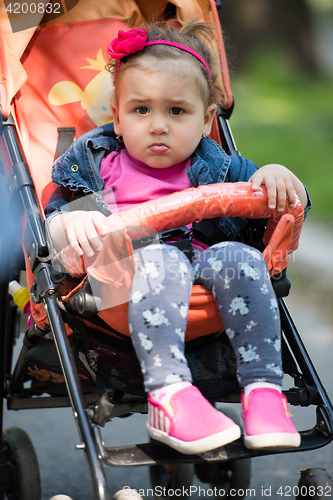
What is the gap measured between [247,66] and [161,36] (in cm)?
734

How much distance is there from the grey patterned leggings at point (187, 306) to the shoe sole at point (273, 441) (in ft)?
0.43

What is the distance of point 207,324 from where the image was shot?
1.23 m

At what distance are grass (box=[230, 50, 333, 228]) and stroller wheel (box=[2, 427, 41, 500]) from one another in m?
4.13

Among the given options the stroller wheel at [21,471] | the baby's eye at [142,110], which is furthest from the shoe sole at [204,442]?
the baby's eye at [142,110]

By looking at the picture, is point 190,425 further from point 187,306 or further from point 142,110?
point 142,110

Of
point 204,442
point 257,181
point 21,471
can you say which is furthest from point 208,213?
point 21,471

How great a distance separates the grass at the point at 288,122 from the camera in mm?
5805

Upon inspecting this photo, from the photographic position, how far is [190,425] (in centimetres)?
105

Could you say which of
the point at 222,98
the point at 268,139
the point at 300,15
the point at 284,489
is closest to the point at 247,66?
the point at 300,15

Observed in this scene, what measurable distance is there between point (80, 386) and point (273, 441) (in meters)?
0.43

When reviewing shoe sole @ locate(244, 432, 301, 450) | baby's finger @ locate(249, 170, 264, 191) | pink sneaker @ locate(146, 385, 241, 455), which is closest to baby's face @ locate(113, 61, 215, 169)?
baby's finger @ locate(249, 170, 264, 191)

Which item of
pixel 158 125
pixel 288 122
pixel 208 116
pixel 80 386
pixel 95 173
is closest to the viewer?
pixel 80 386

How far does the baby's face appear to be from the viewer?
57.2 inches

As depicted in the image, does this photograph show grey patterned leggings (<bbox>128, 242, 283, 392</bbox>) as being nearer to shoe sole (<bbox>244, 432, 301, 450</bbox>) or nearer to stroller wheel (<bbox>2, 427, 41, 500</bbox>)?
shoe sole (<bbox>244, 432, 301, 450</bbox>)
